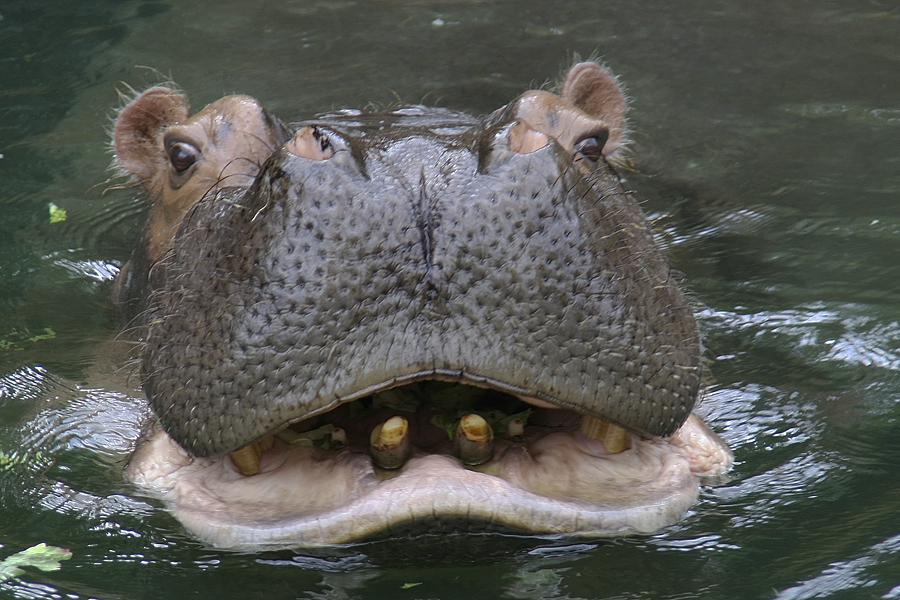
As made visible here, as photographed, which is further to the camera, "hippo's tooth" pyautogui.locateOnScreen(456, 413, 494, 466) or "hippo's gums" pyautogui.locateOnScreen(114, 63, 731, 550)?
"hippo's tooth" pyautogui.locateOnScreen(456, 413, 494, 466)

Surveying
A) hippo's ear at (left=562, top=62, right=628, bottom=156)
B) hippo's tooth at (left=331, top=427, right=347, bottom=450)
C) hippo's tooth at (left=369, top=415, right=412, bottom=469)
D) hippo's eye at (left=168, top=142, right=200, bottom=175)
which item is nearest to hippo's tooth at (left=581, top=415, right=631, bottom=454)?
hippo's tooth at (left=369, top=415, right=412, bottom=469)

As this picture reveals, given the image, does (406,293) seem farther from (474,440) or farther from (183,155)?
(183,155)

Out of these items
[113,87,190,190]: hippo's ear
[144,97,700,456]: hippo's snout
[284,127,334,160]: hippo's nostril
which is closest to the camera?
[144,97,700,456]: hippo's snout

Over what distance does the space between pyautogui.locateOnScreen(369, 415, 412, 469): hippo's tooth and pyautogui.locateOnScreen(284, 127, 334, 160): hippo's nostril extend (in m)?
0.72

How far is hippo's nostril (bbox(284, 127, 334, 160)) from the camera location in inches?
122

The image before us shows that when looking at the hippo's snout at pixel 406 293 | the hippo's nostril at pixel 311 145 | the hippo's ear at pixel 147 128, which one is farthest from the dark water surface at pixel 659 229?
the hippo's nostril at pixel 311 145

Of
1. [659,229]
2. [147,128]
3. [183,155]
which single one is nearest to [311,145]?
[183,155]

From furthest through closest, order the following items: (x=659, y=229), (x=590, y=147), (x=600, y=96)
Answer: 1. (x=659, y=229)
2. (x=600, y=96)
3. (x=590, y=147)

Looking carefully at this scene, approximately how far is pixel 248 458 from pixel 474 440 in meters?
0.64

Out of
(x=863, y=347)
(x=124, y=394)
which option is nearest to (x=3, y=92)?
(x=124, y=394)

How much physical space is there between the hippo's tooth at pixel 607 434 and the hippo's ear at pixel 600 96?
8.12 feet

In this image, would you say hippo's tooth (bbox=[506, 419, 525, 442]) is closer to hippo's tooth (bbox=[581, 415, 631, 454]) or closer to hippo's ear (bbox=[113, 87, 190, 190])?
hippo's tooth (bbox=[581, 415, 631, 454])

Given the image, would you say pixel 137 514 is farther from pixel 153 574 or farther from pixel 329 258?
pixel 329 258

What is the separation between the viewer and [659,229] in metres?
6.43
